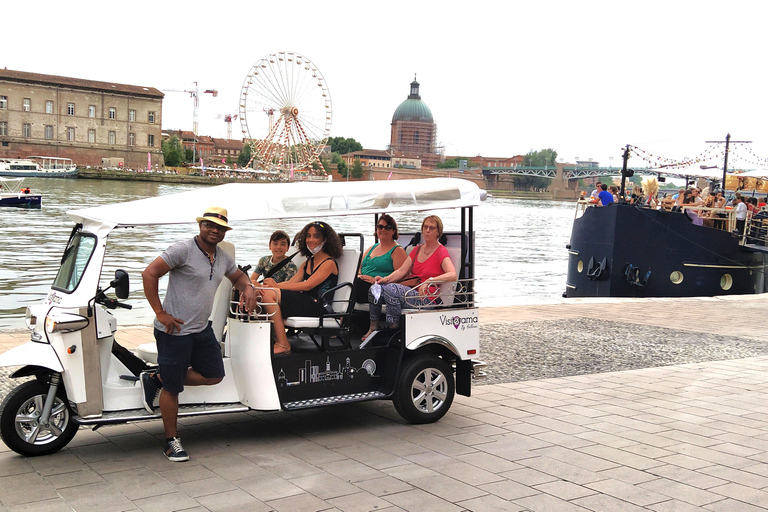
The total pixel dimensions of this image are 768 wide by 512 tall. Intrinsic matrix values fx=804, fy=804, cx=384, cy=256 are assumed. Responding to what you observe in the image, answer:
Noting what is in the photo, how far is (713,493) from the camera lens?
5246mm

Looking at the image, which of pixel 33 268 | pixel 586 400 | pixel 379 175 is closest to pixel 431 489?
pixel 586 400

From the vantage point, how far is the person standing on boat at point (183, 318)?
555 centimetres

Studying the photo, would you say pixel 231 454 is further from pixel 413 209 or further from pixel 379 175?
pixel 379 175

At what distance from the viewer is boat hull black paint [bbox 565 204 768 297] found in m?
22.7

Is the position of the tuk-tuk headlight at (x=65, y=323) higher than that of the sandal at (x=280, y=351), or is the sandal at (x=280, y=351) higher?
the tuk-tuk headlight at (x=65, y=323)

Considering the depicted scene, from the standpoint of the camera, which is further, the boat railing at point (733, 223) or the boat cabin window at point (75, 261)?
the boat railing at point (733, 223)

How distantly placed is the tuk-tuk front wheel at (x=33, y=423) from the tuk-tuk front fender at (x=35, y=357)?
0.22m

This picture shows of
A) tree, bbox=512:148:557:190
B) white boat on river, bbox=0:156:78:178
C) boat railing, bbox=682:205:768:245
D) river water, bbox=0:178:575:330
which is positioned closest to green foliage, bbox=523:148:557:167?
tree, bbox=512:148:557:190

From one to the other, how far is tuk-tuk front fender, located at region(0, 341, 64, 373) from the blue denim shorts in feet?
2.19

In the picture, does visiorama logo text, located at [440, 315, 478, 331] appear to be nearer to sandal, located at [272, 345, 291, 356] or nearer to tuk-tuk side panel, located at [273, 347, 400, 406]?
tuk-tuk side panel, located at [273, 347, 400, 406]

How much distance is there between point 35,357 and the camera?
17.7 feet

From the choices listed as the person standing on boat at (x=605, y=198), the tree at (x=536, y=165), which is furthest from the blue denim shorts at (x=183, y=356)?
the tree at (x=536, y=165)

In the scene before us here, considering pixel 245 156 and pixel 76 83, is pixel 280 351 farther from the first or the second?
pixel 245 156

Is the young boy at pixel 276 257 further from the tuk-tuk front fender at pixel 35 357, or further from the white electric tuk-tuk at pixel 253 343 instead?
the tuk-tuk front fender at pixel 35 357
